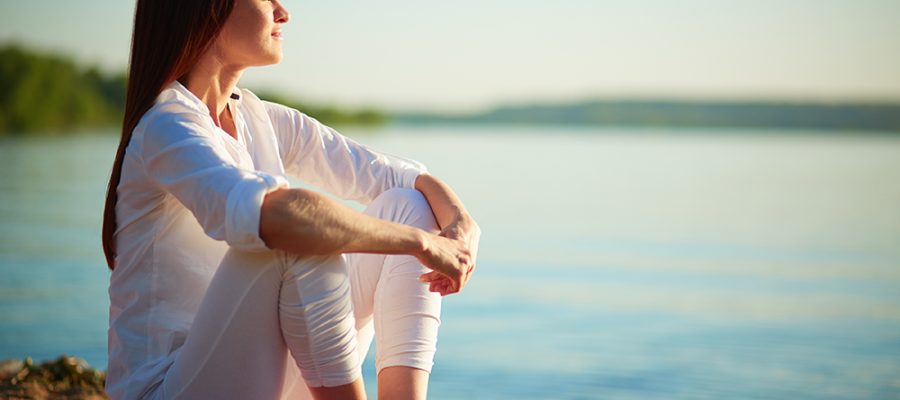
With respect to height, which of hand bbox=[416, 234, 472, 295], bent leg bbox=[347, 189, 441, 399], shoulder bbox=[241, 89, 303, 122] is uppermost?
shoulder bbox=[241, 89, 303, 122]

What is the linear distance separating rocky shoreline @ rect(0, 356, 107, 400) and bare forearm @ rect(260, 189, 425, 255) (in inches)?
58.4

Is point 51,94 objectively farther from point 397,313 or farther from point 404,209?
point 397,313

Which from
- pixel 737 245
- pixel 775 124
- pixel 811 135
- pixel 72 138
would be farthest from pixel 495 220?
pixel 811 135

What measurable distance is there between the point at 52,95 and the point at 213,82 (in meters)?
Answer: 32.4

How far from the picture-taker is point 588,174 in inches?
778

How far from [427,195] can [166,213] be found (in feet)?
2.14

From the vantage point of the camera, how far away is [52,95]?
104 feet

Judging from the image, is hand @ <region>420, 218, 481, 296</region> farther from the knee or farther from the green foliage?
the green foliage

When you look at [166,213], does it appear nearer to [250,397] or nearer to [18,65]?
[250,397]

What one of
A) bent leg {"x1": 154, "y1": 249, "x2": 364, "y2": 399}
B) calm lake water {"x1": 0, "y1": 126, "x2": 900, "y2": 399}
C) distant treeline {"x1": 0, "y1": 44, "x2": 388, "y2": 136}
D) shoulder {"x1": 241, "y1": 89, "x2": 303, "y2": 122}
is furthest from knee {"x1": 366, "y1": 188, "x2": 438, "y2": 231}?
distant treeline {"x1": 0, "y1": 44, "x2": 388, "y2": 136}

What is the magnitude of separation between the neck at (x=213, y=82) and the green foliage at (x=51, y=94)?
30.4 metres

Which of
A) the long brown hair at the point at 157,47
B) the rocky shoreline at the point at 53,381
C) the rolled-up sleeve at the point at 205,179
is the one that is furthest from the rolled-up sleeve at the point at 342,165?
the rocky shoreline at the point at 53,381

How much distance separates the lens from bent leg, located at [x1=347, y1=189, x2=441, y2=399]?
193cm

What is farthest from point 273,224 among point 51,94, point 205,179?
point 51,94
